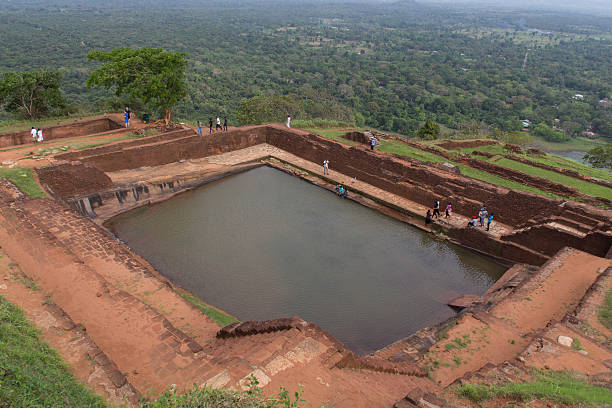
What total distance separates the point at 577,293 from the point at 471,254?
3.34 m

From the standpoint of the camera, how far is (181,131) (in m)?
16.8

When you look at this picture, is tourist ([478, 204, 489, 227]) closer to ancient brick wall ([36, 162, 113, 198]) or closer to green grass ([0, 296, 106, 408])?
green grass ([0, 296, 106, 408])

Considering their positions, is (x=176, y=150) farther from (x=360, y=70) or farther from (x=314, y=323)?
(x=360, y=70)

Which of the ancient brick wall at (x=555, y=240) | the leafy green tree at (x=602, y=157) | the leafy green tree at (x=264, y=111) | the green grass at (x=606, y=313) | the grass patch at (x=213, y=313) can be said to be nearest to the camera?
the green grass at (x=606, y=313)

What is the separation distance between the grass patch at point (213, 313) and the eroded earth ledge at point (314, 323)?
14.4 inches

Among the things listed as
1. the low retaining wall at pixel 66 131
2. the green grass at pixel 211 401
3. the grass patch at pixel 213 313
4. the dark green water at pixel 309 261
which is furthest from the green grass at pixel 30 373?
the low retaining wall at pixel 66 131

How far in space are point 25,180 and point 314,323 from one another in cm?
981

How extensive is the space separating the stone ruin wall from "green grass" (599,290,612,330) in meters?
2.92

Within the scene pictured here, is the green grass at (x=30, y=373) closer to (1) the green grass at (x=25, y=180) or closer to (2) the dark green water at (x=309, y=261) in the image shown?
(2) the dark green water at (x=309, y=261)

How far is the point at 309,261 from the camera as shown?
1051 cm

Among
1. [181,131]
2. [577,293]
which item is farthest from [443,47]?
[577,293]

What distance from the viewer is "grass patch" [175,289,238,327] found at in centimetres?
802

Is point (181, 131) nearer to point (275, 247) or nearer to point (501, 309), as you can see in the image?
point (275, 247)

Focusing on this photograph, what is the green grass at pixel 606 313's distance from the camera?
699 centimetres
